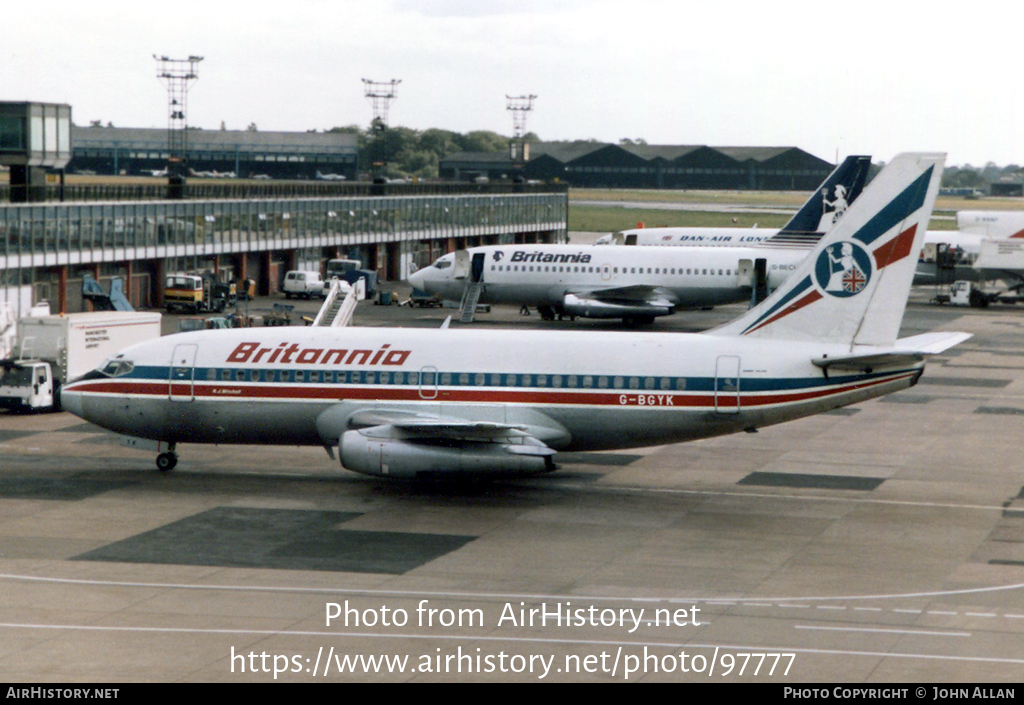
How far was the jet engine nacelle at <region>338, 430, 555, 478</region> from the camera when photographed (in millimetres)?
35750

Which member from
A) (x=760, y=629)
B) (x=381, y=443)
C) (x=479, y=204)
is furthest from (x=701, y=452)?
(x=479, y=204)

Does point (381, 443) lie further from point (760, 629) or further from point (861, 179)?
point (861, 179)

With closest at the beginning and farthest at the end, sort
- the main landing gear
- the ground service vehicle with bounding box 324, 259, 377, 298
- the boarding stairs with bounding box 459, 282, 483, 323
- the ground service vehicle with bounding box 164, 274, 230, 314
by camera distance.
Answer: the main landing gear → the boarding stairs with bounding box 459, 282, 483, 323 → the ground service vehicle with bounding box 164, 274, 230, 314 → the ground service vehicle with bounding box 324, 259, 377, 298

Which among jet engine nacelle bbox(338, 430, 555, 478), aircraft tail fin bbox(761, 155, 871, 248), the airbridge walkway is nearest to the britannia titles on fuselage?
jet engine nacelle bbox(338, 430, 555, 478)

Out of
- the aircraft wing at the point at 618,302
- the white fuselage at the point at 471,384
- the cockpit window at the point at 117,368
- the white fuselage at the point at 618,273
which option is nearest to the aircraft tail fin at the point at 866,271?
the white fuselage at the point at 471,384

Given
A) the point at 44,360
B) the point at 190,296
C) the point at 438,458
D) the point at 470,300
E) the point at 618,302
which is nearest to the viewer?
the point at 438,458

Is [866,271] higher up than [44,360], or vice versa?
[866,271]

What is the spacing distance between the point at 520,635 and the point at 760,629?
468 cm

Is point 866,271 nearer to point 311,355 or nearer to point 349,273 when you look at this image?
point 311,355

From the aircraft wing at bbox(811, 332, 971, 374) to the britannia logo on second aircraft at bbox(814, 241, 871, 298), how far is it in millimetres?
1891

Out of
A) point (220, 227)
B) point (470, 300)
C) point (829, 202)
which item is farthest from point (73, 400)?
point (829, 202)

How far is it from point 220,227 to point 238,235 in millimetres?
2376

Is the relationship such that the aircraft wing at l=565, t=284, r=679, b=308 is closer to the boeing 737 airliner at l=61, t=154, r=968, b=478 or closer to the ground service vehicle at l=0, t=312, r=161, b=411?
the ground service vehicle at l=0, t=312, r=161, b=411

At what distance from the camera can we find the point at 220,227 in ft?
310
